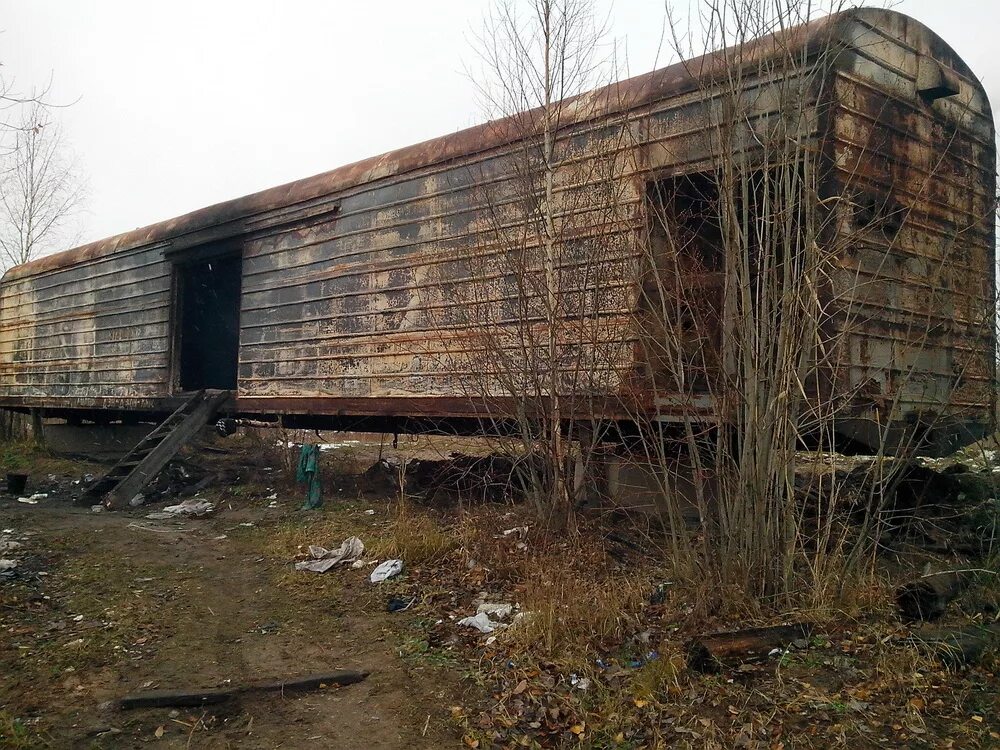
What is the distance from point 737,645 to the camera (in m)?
3.78

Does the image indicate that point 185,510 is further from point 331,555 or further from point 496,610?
point 496,610

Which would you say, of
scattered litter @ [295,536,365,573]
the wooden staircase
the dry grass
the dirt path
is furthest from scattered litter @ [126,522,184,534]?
the dry grass

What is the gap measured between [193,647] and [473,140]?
4779 millimetres

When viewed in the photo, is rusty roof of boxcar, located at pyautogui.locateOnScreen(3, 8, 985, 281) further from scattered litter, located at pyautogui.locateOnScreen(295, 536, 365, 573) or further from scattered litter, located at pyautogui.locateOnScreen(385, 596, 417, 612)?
scattered litter, located at pyautogui.locateOnScreen(385, 596, 417, 612)

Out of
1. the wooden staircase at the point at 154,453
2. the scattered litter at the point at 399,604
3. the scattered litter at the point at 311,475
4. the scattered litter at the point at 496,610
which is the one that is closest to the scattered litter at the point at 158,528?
the wooden staircase at the point at 154,453

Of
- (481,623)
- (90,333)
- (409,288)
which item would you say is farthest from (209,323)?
(481,623)

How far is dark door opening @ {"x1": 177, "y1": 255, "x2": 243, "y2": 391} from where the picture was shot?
1109 centimetres

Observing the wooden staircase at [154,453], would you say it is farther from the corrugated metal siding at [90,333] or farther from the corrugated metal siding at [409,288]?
the corrugated metal siding at [90,333]

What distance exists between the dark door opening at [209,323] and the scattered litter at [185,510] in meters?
2.25

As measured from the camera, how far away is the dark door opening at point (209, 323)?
36.4 ft

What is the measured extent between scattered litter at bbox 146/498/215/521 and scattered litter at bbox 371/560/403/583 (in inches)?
147

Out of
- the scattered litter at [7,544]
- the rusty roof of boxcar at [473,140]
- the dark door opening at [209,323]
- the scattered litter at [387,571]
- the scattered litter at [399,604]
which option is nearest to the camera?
the rusty roof of boxcar at [473,140]

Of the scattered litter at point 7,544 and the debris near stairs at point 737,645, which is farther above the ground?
the debris near stairs at point 737,645

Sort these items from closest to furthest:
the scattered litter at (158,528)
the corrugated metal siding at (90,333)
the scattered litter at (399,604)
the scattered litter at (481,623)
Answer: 1. the scattered litter at (481,623)
2. the scattered litter at (399,604)
3. the scattered litter at (158,528)
4. the corrugated metal siding at (90,333)
